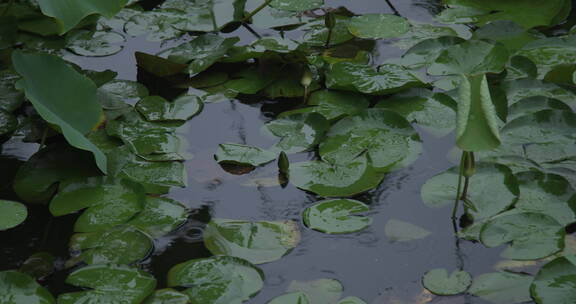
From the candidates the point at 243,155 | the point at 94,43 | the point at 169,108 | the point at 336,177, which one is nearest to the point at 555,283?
the point at 336,177

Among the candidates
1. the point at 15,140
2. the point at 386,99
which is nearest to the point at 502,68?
the point at 386,99

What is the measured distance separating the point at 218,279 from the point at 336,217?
0.32m

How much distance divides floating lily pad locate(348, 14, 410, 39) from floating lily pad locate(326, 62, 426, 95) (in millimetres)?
233

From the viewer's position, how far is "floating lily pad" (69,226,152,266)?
1.61 m

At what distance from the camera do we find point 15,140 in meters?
2.03

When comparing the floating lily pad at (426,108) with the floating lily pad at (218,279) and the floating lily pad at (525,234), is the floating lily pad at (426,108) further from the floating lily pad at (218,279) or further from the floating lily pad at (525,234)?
the floating lily pad at (218,279)

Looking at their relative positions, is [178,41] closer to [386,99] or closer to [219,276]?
[386,99]

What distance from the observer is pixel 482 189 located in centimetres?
174

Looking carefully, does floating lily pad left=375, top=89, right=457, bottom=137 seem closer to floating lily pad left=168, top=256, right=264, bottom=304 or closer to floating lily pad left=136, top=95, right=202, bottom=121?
floating lily pad left=136, top=95, right=202, bottom=121

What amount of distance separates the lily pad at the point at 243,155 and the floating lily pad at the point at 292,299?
48cm

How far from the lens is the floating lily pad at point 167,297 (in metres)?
1.50

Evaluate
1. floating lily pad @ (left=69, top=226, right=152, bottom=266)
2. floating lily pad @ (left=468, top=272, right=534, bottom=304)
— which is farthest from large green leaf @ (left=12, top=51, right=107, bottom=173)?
floating lily pad @ (left=468, top=272, right=534, bottom=304)

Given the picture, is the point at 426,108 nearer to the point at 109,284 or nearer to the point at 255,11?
the point at 255,11

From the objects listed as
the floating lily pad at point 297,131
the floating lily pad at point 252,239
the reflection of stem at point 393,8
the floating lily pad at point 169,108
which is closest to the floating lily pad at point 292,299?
the floating lily pad at point 252,239
